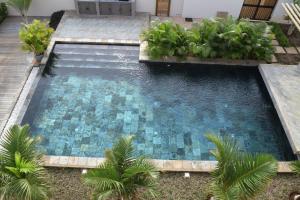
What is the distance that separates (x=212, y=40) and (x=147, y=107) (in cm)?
434

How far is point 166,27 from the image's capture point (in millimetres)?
12891

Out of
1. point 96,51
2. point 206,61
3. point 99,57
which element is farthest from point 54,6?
point 206,61

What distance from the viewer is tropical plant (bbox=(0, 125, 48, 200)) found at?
19.5 feet

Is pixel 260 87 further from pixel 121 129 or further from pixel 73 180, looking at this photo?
pixel 73 180

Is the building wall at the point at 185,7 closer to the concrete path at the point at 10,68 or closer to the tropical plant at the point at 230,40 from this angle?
the concrete path at the point at 10,68

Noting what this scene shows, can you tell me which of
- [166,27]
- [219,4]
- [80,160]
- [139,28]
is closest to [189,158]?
[80,160]

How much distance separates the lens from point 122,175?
6.31m

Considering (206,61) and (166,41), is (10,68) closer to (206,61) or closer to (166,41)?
(166,41)

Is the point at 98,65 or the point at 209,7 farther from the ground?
the point at 209,7

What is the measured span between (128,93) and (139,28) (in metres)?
4.93

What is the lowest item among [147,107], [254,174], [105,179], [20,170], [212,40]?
[147,107]

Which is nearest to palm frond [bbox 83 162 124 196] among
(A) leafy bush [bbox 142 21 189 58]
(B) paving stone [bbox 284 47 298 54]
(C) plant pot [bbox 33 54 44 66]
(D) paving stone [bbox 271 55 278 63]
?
(A) leafy bush [bbox 142 21 189 58]

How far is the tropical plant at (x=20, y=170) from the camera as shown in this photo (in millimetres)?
5957

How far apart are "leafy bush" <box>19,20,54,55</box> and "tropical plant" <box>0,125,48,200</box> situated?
20.9 feet
